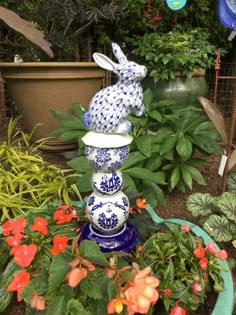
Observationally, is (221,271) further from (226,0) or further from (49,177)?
(226,0)

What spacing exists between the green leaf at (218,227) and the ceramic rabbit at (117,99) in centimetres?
74

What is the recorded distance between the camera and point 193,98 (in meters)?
2.80

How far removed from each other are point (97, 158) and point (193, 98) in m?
2.14

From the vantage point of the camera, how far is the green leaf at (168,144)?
168 cm

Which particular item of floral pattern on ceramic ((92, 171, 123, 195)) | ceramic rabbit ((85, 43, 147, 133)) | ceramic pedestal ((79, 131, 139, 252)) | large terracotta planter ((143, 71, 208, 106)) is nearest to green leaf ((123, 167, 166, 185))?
ceramic pedestal ((79, 131, 139, 252))

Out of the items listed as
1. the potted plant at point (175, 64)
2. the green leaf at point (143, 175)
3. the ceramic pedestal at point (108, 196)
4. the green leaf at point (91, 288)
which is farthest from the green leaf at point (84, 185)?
the potted plant at point (175, 64)

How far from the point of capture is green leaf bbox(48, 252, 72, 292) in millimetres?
724

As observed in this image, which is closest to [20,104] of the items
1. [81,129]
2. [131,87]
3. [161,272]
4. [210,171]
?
[81,129]

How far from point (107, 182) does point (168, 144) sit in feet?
2.80

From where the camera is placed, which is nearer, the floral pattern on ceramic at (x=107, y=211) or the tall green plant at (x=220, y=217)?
the floral pattern on ceramic at (x=107, y=211)

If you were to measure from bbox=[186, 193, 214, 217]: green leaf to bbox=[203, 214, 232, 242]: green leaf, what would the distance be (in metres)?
0.10

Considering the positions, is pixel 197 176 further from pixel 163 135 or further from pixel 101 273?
pixel 101 273

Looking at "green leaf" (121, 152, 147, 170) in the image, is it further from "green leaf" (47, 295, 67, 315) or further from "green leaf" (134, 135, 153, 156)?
"green leaf" (47, 295, 67, 315)

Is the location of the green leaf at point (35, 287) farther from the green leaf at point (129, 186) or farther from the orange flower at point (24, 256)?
the green leaf at point (129, 186)
